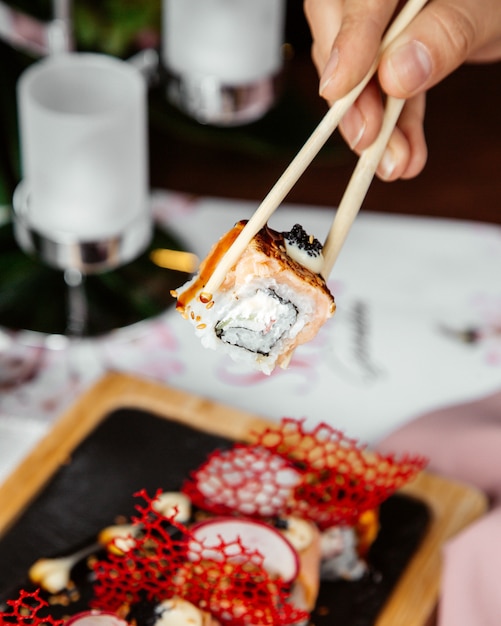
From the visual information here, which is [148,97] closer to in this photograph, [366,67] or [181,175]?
[181,175]

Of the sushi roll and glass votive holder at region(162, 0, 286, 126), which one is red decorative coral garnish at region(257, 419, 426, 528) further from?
glass votive holder at region(162, 0, 286, 126)

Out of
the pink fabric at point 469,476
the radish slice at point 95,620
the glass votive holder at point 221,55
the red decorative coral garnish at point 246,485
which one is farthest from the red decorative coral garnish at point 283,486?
the glass votive holder at point 221,55

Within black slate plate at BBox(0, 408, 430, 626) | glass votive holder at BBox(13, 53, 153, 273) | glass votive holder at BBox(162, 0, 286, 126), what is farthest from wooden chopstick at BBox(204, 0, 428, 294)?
glass votive holder at BBox(162, 0, 286, 126)

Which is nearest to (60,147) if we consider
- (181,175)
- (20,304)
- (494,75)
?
(20,304)

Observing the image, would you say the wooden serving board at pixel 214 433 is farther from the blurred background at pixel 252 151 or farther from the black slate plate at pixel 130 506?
the blurred background at pixel 252 151

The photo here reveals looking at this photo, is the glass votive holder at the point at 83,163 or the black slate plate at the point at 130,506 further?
the glass votive holder at the point at 83,163

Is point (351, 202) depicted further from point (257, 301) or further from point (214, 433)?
point (214, 433)

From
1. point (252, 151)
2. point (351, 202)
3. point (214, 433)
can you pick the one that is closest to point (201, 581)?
point (214, 433)
